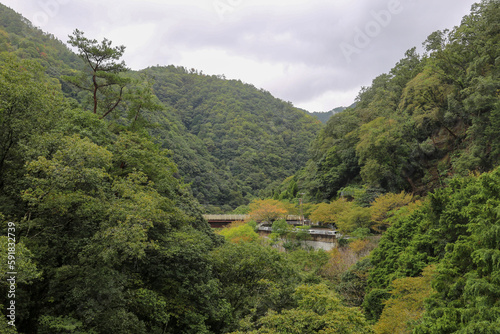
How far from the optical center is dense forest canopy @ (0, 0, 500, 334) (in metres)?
9.61

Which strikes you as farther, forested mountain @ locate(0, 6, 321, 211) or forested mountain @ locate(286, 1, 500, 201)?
forested mountain @ locate(0, 6, 321, 211)

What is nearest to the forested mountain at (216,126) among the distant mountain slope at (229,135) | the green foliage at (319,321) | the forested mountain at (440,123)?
the distant mountain slope at (229,135)

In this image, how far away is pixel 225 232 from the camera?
33.5 m

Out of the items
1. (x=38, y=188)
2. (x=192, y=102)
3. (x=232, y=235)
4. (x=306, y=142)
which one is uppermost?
(x=192, y=102)

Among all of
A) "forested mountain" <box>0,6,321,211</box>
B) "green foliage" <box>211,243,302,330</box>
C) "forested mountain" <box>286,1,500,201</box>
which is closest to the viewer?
"green foliage" <box>211,243,302,330</box>

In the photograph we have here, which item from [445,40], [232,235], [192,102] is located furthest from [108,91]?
[192,102]

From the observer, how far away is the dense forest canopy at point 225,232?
9609 millimetres

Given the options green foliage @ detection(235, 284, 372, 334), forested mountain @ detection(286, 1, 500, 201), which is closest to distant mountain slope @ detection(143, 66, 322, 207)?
forested mountain @ detection(286, 1, 500, 201)

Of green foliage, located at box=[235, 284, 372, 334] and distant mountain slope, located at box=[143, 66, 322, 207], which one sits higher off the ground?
distant mountain slope, located at box=[143, 66, 322, 207]

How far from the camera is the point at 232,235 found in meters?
31.5

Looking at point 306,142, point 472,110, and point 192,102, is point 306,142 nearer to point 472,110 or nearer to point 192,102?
point 192,102

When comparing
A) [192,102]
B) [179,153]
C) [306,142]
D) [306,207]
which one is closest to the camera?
[306,207]

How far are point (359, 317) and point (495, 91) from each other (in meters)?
23.3

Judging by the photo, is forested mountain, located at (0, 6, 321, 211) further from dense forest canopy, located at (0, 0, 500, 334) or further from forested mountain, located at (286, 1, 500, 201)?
dense forest canopy, located at (0, 0, 500, 334)
